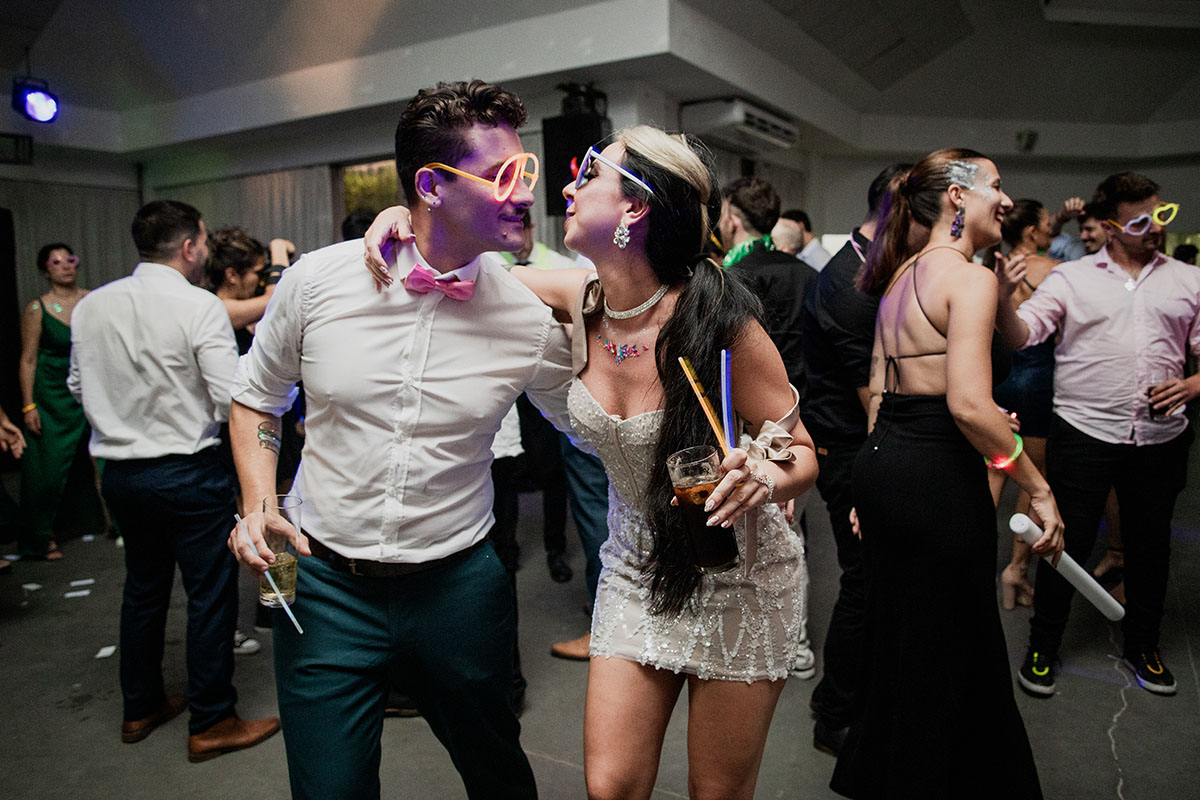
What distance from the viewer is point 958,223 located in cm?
222

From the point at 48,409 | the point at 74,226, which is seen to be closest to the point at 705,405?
the point at 48,409

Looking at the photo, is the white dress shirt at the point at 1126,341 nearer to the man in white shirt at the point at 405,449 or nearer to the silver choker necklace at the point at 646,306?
the silver choker necklace at the point at 646,306

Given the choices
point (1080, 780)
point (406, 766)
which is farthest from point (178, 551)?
point (1080, 780)

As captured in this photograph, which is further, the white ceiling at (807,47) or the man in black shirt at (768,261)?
the white ceiling at (807,47)

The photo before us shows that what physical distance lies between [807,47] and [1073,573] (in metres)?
7.37

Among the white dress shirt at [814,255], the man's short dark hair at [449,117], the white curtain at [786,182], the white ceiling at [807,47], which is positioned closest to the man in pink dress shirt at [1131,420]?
the man's short dark hair at [449,117]

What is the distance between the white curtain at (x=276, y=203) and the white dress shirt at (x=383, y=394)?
24.9ft

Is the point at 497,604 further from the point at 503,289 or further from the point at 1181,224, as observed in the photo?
the point at 1181,224

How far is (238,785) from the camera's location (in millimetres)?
2654

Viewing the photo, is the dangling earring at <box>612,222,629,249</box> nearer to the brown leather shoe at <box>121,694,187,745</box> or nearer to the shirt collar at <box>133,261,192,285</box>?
the shirt collar at <box>133,261,192,285</box>

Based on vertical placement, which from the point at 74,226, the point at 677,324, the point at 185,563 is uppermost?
the point at 74,226

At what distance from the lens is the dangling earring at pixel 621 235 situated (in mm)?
1647

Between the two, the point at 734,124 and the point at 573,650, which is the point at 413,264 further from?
the point at 734,124

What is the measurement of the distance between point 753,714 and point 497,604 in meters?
0.57
